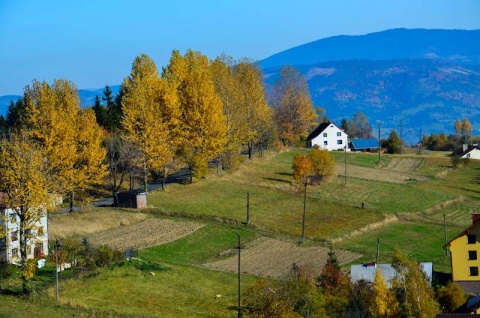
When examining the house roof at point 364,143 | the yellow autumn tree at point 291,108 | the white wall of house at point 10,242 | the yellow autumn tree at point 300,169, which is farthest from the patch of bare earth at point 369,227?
the house roof at point 364,143

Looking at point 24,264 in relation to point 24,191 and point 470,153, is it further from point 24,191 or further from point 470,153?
point 470,153

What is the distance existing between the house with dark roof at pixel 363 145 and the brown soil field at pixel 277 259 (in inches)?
2728

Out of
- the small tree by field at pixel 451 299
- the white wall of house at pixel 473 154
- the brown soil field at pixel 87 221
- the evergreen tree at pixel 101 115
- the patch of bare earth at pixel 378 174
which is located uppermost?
the evergreen tree at pixel 101 115

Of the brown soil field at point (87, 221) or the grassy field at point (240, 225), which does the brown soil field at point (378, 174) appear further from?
the brown soil field at point (87, 221)

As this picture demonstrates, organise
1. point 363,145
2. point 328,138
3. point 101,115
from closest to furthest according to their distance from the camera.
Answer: point 101,115, point 328,138, point 363,145

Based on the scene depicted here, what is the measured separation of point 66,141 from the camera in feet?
219

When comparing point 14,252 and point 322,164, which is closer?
point 14,252

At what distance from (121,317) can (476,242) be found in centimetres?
2472

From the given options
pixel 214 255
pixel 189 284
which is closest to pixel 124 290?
pixel 189 284

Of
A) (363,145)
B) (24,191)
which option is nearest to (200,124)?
(24,191)

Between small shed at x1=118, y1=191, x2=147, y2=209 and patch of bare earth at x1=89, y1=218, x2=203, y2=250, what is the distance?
338 cm

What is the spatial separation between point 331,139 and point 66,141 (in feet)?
197

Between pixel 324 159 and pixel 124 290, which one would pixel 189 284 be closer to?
pixel 124 290

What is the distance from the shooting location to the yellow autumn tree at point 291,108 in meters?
107
